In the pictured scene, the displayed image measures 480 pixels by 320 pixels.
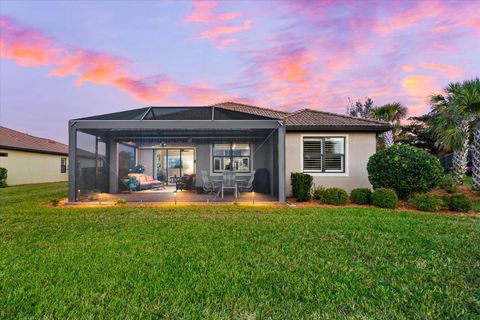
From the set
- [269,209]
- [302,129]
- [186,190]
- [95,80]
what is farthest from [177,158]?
[269,209]

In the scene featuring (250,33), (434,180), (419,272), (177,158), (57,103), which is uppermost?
(250,33)

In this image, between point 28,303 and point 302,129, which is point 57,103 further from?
point 28,303

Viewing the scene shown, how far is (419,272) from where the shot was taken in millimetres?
3238

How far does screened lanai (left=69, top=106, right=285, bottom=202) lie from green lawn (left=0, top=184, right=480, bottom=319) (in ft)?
10.8

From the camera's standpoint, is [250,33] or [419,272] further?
[250,33]

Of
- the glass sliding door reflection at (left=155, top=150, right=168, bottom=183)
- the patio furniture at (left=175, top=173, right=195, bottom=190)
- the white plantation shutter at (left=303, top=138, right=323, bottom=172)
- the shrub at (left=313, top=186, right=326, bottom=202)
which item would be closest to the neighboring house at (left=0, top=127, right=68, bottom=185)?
the glass sliding door reflection at (left=155, top=150, right=168, bottom=183)

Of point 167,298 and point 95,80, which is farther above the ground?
point 95,80

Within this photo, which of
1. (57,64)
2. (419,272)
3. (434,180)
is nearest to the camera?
(419,272)

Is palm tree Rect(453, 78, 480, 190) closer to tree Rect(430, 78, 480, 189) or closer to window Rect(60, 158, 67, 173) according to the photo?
tree Rect(430, 78, 480, 189)

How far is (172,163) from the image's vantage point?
14.7 meters

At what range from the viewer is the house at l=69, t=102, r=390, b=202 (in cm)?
820

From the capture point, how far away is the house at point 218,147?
26.9ft

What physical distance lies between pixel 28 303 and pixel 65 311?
1.60ft

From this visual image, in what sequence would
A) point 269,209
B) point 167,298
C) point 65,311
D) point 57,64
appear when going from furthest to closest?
point 57,64
point 269,209
point 167,298
point 65,311
